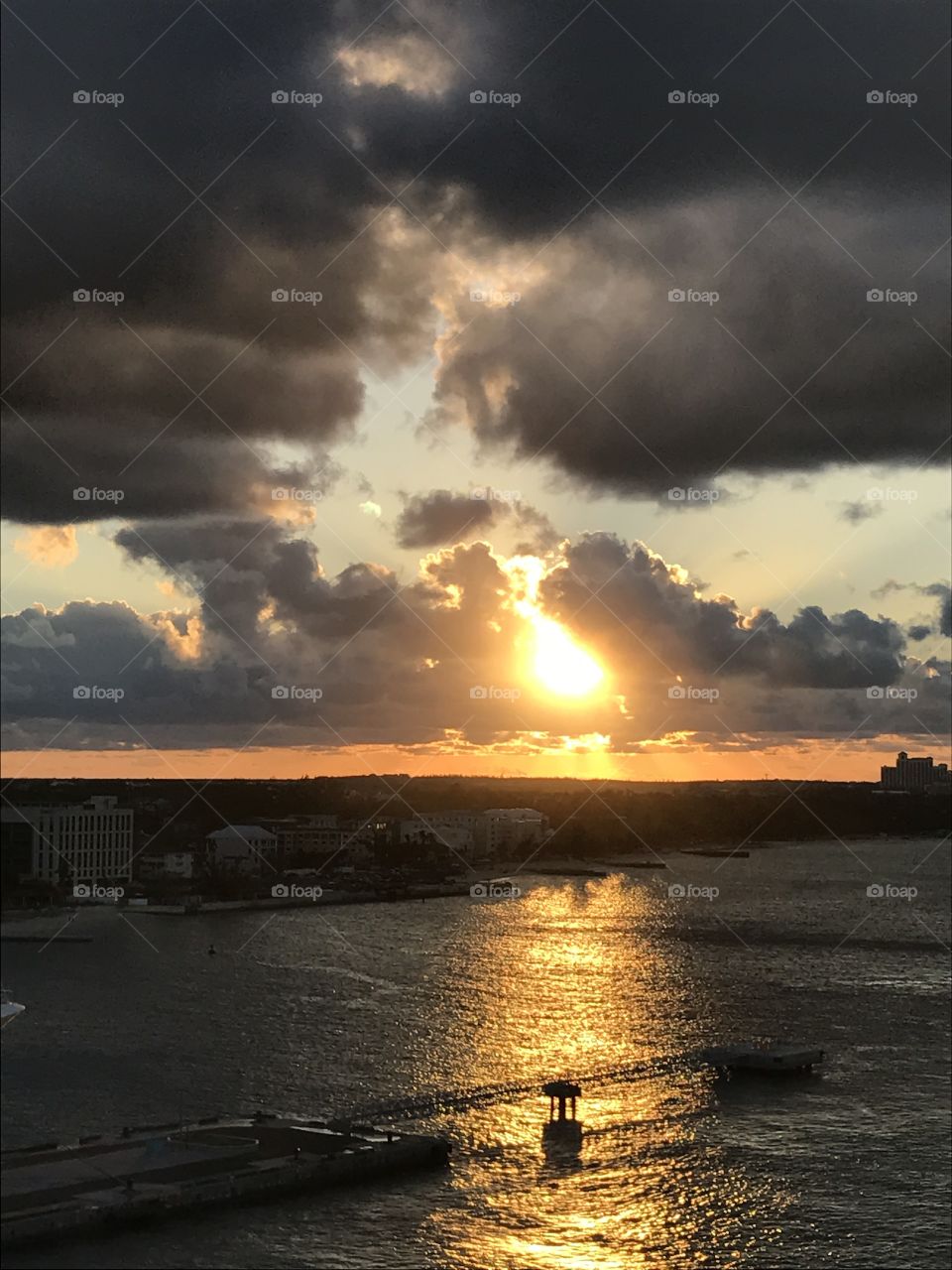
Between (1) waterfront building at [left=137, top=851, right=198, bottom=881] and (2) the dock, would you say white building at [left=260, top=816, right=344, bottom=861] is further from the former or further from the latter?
(2) the dock

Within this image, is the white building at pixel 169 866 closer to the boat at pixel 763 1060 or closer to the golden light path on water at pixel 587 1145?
the golden light path on water at pixel 587 1145

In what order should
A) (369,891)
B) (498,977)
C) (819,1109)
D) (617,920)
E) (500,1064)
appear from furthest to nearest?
(369,891) → (617,920) → (498,977) → (500,1064) → (819,1109)

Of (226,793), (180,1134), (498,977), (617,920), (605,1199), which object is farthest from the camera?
(226,793)

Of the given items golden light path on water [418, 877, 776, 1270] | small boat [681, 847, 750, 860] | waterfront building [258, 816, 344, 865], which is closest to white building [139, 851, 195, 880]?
waterfront building [258, 816, 344, 865]

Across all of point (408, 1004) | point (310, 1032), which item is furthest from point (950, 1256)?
point (408, 1004)

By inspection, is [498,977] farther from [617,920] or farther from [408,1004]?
[617,920]

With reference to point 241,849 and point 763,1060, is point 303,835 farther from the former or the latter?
point 763,1060
